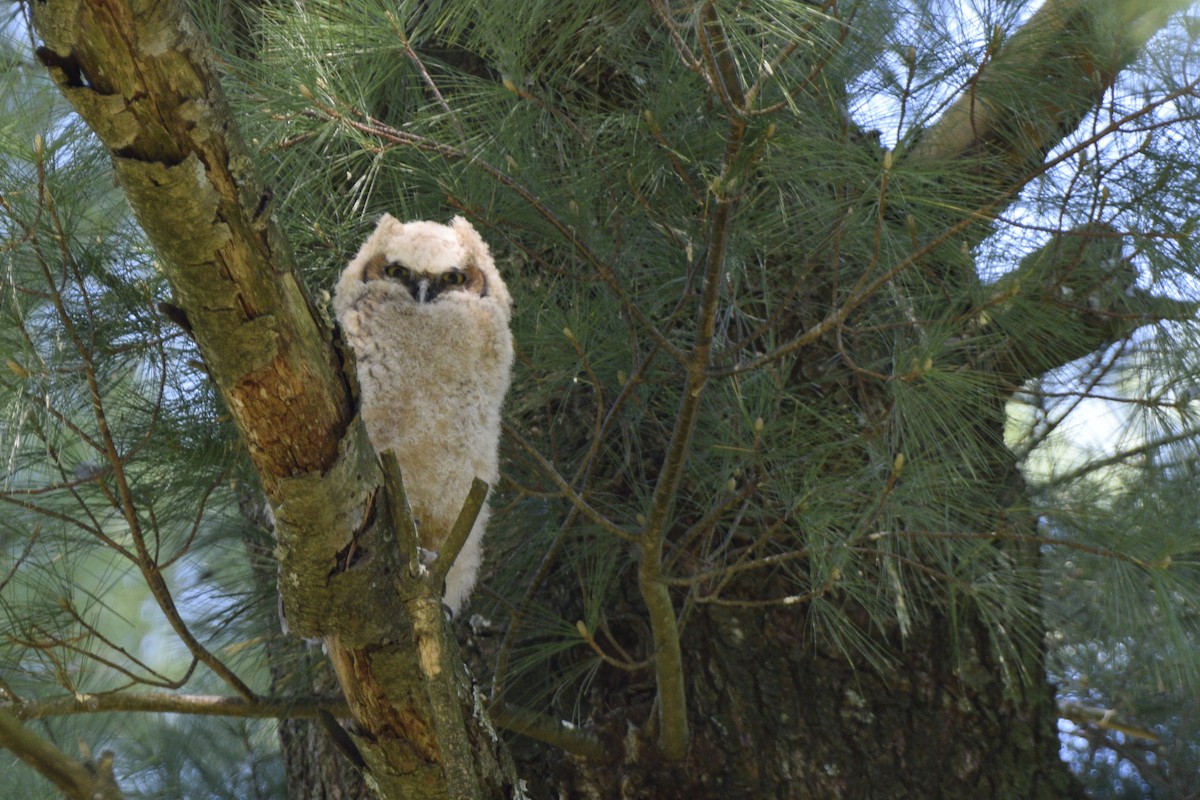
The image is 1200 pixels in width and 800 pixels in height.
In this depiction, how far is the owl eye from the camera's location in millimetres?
1850

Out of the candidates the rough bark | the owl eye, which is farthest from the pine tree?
the owl eye

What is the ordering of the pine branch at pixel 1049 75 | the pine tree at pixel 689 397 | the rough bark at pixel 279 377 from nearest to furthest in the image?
the rough bark at pixel 279 377, the pine tree at pixel 689 397, the pine branch at pixel 1049 75

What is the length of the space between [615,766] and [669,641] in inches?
14.7

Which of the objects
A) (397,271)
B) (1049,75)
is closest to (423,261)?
(397,271)

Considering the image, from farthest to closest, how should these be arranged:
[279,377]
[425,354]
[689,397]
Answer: [425,354] < [689,397] < [279,377]

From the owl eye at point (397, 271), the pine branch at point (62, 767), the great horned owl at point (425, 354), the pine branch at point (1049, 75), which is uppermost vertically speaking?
the pine branch at point (1049, 75)

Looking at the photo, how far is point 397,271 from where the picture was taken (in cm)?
186

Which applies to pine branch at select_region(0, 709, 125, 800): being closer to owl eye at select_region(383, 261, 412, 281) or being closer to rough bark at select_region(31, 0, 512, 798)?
rough bark at select_region(31, 0, 512, 798)

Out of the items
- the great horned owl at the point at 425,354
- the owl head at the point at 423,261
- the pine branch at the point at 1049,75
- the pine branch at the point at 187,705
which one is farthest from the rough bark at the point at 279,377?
the pine branch at the point at 1049,75

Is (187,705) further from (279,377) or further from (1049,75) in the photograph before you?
(1049,75)

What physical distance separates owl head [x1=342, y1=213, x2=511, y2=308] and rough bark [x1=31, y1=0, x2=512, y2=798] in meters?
Answer: 0.52

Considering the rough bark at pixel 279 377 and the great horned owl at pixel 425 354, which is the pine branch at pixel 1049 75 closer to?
the great horned owl at pixel 425 354

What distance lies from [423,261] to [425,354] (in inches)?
5.6

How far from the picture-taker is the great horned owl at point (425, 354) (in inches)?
71.8
